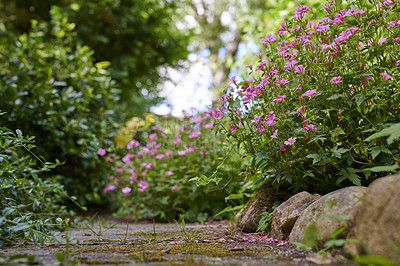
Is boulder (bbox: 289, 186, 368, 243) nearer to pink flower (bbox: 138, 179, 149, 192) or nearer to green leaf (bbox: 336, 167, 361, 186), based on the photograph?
green leaf (bbox: 336, 167, 361, 186)

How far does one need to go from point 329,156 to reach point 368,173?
Result: 22 centimetres

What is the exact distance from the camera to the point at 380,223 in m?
1.04

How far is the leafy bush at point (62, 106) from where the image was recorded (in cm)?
393

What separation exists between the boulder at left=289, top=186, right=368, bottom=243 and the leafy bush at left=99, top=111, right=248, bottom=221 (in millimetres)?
1620

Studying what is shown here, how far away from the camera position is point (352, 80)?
1796 mm

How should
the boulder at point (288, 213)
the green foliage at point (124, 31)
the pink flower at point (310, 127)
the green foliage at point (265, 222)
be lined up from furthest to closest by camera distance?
the green foliage at point (124, 31) → the green foliage at point (265, 222) → the boulder at point (288, 213) → the pink flower at point (310, 127)

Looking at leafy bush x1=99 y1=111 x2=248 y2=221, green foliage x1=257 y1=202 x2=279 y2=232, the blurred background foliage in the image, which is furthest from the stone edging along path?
the blurred background foliage

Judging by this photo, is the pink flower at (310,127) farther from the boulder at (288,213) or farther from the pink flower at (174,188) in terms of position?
the pink flower at (174,188)

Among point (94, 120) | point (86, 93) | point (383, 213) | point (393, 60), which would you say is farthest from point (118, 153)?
point (383, 213)

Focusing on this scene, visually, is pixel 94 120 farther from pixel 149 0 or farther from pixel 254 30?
pixel 149 0

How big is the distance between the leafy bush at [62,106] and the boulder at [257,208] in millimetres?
2533

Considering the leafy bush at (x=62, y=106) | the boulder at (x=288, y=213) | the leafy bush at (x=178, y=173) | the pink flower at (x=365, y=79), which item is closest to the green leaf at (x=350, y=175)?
the boulder at (x=288, y=213)

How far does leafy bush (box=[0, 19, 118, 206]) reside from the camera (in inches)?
155

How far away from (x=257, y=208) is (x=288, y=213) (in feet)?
1.55
